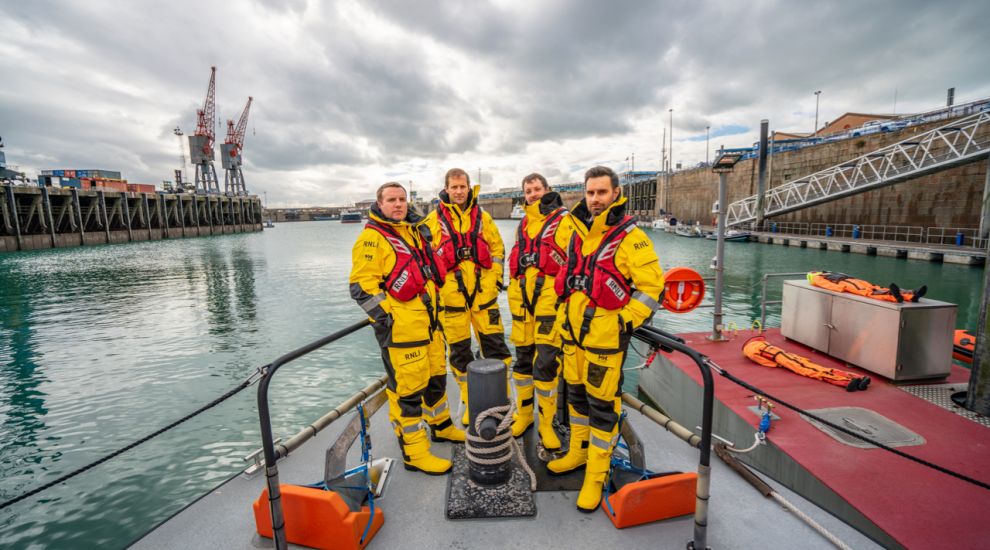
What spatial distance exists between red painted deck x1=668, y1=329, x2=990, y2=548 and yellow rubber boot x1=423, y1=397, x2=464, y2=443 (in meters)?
2.71

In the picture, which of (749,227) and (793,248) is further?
(749,227)

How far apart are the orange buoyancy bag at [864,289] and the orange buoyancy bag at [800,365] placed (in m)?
0.95

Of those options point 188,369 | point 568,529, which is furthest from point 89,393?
point 568,529

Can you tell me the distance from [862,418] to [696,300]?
6.51ft

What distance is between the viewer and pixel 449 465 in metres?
3.26

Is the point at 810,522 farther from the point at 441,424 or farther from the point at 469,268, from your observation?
the point at 469,268

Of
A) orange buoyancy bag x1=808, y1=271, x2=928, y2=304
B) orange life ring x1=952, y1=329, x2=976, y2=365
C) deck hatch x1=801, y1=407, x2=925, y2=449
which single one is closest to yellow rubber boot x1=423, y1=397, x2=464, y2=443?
deck hatch x1=801, y1=407, x2=925, y2=449

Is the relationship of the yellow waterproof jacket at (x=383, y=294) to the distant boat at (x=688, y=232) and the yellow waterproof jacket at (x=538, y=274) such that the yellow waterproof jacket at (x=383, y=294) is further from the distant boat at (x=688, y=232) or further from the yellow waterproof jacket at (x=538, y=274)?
the distant boat at (x=688, y=232)

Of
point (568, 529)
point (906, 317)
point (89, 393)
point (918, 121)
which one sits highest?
point (918, 121)

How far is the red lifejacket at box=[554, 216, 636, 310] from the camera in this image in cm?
270

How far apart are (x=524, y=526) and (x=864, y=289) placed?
199 inches

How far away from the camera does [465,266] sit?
3.73 meters

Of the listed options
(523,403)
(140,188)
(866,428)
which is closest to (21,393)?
(523,403)

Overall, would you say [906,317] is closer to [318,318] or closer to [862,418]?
[862,418]
